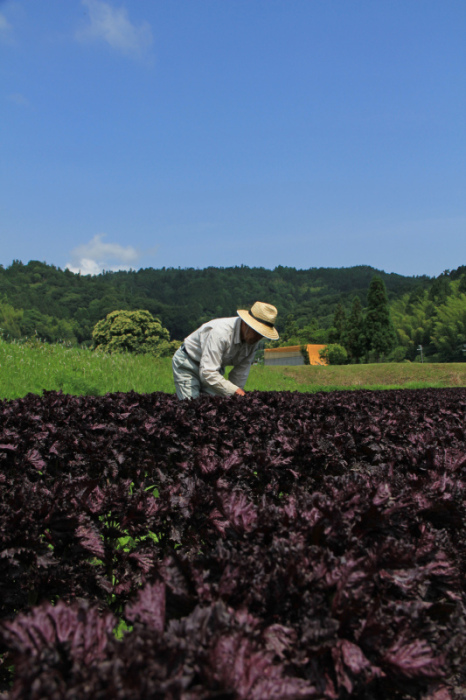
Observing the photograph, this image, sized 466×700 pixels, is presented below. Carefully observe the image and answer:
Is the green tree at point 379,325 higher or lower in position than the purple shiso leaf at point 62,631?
higher

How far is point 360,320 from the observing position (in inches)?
2299

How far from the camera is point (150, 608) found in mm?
1156

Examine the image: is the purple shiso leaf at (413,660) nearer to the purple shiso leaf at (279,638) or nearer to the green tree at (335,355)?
the purple shiso leaf at (279,638)

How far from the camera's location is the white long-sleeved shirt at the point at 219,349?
5.38 meters

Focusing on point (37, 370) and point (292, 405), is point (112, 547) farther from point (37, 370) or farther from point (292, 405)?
point (37, 370)

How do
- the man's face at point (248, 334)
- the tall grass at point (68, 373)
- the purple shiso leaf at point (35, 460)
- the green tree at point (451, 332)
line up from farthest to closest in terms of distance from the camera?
the green tree at point (451, 332)
the tall grass at point (68, 373)
the man's face at point (248, 334)
the purple shiso leaf at point (35, 460)

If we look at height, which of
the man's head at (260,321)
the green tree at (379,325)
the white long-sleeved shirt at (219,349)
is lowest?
the white long-sleeved shirt at (219,349)

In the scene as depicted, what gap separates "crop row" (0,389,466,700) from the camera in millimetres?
959

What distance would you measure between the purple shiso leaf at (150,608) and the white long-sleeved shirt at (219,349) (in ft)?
13.7

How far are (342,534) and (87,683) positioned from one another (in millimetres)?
992

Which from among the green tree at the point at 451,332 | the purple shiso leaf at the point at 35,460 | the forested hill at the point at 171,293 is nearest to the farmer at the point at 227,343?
the purple shiso leaf at the point at 35,460

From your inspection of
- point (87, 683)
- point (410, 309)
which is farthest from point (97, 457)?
point (410, 309)

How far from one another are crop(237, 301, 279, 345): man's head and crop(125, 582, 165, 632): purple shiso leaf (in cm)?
407

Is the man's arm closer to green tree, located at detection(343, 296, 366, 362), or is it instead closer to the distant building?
green tree, located at detection(343, 296, 366, 362)
